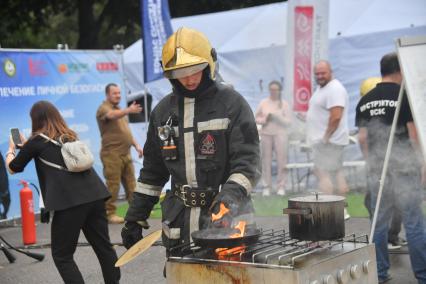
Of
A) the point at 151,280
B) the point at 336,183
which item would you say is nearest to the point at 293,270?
the point at 151,280

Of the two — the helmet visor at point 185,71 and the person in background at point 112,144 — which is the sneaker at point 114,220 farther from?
the helmet visor at point 185,71

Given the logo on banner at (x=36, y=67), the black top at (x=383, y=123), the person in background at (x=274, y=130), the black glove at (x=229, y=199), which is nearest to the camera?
the black glove at (x=229, y=199)

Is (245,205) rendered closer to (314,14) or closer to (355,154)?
(314,14)

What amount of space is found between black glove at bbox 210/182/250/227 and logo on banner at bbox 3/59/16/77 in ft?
22.9

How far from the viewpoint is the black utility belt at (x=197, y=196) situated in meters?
3.90

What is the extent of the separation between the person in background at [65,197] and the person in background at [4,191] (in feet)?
13.1

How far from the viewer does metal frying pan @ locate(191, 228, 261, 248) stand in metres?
3.51

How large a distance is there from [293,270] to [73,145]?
2968mm

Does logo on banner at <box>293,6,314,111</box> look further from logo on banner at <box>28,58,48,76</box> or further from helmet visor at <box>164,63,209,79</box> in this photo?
helmet visor at <box>164,63,209,79</box>

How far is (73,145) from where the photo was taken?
5762 millimetres

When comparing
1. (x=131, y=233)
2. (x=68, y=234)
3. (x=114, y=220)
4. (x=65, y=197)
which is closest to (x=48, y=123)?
(x=65, y=197)

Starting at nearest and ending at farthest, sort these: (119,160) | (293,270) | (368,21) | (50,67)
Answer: (293,270) < (119,160) < (50,67) < (368,21)

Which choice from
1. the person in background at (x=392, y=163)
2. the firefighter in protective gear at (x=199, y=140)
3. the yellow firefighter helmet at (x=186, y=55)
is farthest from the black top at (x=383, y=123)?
the yellow firefighter helmet at (x=186, y=55)

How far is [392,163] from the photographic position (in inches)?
231
